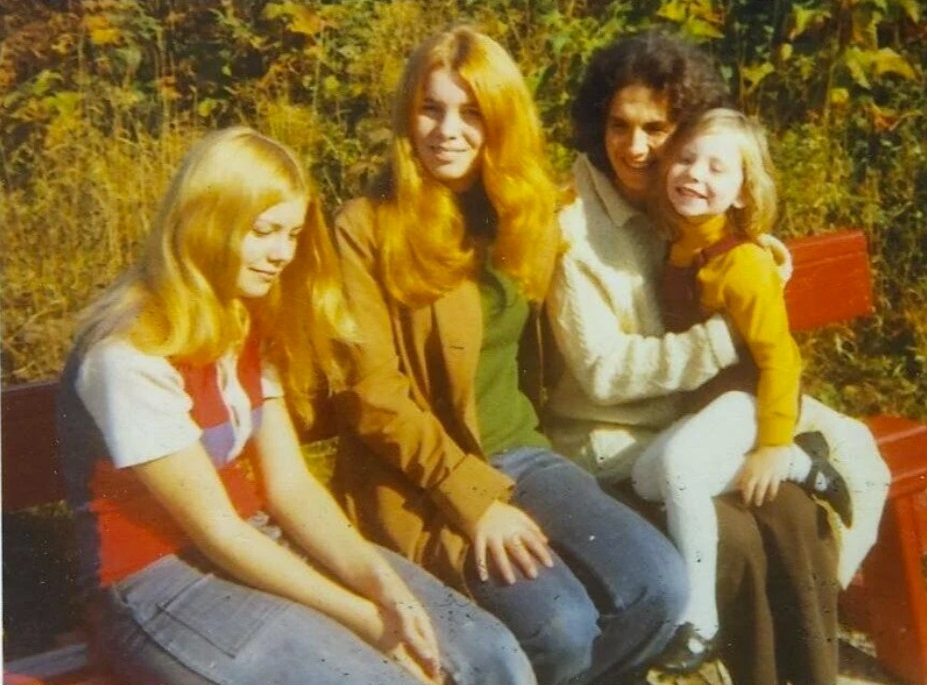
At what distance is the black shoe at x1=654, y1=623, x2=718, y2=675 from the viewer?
1.83 m

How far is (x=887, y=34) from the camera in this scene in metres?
2.01

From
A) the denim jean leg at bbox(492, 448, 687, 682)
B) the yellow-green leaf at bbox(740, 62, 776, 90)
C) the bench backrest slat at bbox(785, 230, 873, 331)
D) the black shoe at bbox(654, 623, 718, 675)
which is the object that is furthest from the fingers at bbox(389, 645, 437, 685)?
the yellow-green leaf at bbox(740, 62, 776, 90)

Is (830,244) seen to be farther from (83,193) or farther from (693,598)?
(83,193)

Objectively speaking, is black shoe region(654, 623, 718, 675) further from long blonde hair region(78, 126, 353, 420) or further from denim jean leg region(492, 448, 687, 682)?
long blonde hair region(78, 126, 353, 420)

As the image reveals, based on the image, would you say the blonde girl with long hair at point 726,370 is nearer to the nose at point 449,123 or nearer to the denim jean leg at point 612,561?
the denim jean leg at point 612,561

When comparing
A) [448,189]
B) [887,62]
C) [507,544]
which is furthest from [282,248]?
[887,62]

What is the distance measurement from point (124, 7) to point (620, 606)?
3.11 feet

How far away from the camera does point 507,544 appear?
1752 mm

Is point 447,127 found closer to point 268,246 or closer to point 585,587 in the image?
point 268,246

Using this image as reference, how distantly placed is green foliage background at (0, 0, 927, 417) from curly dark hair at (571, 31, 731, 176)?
0.02 meters

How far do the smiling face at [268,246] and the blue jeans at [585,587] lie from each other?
16.0 inches

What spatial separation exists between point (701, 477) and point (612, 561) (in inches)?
6.5

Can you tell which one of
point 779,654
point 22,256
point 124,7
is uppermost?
point 124,7

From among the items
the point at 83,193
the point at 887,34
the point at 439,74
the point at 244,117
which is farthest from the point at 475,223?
the point at 887,34
